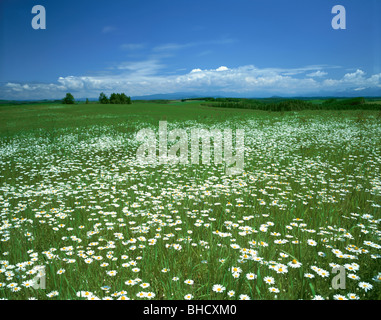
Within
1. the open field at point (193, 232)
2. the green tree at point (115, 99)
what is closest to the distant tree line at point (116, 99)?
the green tree at point (115, 99)

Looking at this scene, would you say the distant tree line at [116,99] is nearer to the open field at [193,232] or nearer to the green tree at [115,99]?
the green tree at [115,99]

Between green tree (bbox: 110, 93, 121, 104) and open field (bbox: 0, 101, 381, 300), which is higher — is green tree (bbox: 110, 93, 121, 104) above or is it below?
above

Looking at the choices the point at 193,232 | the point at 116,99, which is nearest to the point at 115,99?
the point at 116,99

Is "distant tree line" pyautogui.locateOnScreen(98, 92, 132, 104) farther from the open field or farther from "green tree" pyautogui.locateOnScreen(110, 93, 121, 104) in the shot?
the open field

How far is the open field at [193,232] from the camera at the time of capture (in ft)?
9.34

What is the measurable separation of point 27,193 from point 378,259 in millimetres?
7186

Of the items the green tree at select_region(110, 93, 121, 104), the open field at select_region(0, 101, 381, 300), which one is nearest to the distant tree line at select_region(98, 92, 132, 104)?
the green tree at select_region(110, 93, 121, 104)

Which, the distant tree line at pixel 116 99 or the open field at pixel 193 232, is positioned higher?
the distant tree line at pixel 116 99

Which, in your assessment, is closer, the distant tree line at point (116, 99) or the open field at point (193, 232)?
the open field at point (193, 232)

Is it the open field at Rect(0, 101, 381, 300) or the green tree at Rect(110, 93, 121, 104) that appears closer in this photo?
the open field at Rect(0, 101, 381, 300)

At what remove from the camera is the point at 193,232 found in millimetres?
4207

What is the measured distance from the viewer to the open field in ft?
9.34
